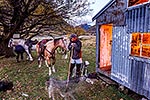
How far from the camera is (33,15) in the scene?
57.5 ft

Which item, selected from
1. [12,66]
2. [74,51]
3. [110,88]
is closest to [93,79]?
[110,88]

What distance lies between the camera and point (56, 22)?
18000 mm

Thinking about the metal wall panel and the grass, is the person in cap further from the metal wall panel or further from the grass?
the metal wall panel

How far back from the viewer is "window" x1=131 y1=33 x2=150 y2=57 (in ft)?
25.4

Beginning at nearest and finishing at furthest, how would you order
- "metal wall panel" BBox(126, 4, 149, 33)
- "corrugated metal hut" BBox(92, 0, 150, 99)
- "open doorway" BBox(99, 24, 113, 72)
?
"metal wall panel" BBox(126, 4, 149, 33) < "corrugated metal hut" BBox(92, 0, 150, 99) < "open doorway" BBox(99, 24, 113, 72)

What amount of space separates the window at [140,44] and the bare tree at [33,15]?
919 centimetres

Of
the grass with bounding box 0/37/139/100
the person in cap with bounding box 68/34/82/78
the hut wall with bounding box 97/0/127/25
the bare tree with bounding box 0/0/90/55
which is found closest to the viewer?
the hut wall with bounding box 97/0/127/25

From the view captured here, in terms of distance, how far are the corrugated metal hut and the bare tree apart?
6422 millimetres

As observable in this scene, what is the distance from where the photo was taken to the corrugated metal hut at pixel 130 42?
25.5 feet

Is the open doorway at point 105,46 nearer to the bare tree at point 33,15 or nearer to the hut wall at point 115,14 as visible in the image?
the hut wall at point 115,14

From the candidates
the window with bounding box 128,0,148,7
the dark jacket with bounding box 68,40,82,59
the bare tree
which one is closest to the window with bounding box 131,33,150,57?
the window with bounding box 128,0,148,7

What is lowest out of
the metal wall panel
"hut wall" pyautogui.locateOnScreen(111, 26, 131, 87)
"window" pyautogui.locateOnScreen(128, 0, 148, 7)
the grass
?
the grass

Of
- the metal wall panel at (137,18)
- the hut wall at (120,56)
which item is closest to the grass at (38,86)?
the hut wall at (120,56)

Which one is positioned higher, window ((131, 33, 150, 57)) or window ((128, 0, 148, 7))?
window ((128, 0, 148, 7))
